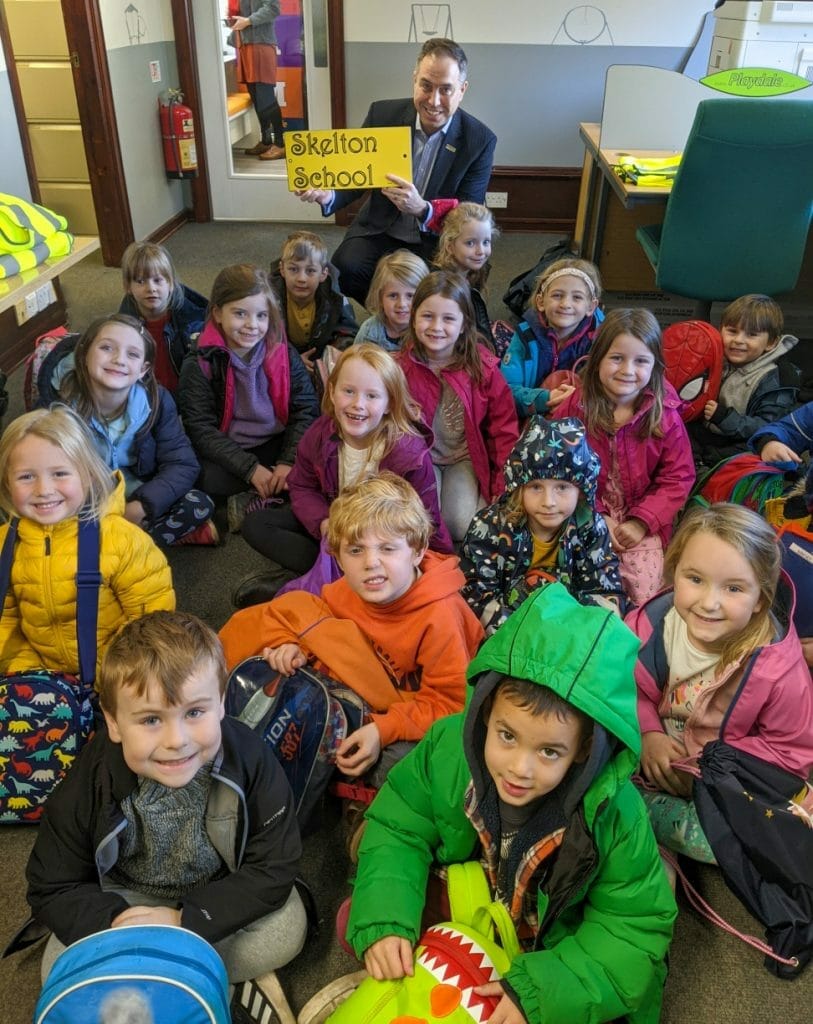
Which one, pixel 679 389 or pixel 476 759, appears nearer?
pixel 476 759

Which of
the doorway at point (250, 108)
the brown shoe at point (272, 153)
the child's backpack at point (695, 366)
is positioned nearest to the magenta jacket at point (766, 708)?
the child's backpack at point (695, 366)

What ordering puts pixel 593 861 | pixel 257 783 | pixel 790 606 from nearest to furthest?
pixel 593 861 → pixel 257 783 → pixel 790 606

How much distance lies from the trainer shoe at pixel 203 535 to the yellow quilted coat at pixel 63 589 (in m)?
0.62

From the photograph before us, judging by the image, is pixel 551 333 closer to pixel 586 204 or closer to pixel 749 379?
pixel 749 379

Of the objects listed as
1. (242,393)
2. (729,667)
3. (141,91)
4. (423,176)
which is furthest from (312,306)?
(141,91)

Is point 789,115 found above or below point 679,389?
above

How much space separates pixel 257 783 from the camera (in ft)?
4.22

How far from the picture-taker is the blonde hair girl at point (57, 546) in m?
1.68

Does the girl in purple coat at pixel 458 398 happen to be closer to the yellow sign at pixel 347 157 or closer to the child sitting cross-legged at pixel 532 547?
the child sitting cross-legged at pixel 532 547

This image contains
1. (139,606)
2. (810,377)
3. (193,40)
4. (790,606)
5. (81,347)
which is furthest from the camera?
(193,40)

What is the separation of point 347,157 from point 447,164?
24.9 inches

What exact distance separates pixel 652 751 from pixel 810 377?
7.52 feet

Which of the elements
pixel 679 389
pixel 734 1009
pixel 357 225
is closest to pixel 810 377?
pixel 679 389

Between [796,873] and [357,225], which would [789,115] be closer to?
[357,225]
